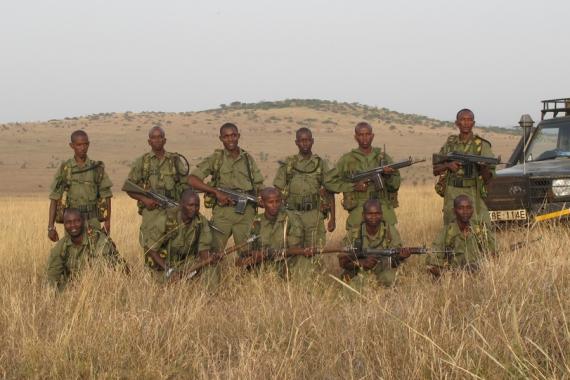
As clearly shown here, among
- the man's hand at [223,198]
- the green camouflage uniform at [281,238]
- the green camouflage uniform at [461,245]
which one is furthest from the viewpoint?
the man's hand at [223,198]

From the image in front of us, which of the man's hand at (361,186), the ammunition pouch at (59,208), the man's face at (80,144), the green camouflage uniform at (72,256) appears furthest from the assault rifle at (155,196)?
the man's hand at (361,186)

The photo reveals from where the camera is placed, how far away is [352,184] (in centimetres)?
724

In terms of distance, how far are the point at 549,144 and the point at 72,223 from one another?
5.93 meters

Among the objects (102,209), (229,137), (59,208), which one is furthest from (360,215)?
(59,208)

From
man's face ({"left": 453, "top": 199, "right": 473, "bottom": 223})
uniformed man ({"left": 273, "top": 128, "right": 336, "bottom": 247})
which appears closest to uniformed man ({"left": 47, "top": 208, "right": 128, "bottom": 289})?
uniformed man ({"left": 273, "top": 128, "right": 336, "bottom": 247})

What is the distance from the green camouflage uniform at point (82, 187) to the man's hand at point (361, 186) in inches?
94.8

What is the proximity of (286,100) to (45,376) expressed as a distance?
7499 centimetres

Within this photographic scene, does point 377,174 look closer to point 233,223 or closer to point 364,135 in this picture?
point 364,135

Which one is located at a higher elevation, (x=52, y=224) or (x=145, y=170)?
(x=145, y=170)

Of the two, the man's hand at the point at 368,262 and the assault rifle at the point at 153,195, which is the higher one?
the assault rifle at the point at 153,195

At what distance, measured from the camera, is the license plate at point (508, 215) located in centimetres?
790

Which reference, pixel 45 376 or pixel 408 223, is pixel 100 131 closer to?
pixel 408 223

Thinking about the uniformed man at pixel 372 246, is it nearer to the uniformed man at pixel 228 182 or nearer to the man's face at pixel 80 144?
the uniformed man at pixel 228 182

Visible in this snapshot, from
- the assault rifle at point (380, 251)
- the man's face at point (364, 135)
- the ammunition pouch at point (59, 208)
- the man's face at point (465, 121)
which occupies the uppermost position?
the man's face at point (465, 121)
